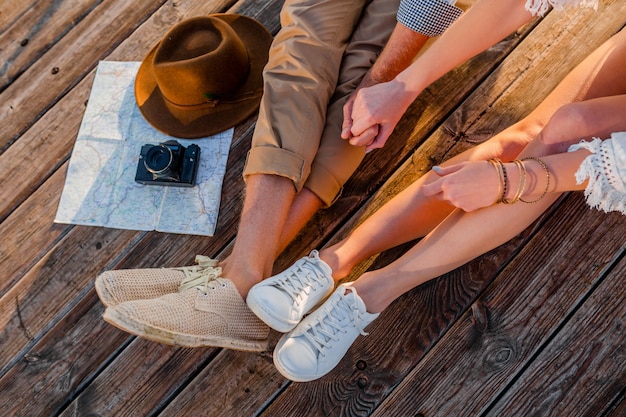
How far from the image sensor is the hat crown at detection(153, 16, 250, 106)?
1.18m

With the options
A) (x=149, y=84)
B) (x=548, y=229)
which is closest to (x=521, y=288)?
(x=548, y=229)

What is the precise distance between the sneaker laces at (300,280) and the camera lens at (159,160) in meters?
0.44

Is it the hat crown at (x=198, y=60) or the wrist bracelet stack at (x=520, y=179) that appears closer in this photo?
the wrist bracelet stack at (x=520, y=179)

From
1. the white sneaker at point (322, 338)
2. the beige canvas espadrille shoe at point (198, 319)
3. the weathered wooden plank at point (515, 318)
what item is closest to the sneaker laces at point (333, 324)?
the white sneaker at point (322, 338)

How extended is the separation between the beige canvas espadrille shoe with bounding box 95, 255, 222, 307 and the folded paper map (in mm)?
230

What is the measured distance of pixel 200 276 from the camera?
3.48 feet

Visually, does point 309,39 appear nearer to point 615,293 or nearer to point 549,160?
point 549,160

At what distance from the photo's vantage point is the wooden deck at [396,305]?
44.4 inches

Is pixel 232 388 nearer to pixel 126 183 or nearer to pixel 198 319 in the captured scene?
pixel 198 319

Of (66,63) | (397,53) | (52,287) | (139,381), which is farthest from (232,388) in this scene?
(66,63)

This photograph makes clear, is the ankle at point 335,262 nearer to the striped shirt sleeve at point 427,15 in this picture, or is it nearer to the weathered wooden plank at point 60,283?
the weathered wooden plank at point 60,283

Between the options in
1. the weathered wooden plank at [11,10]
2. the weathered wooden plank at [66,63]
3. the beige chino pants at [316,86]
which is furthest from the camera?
the weathered wooden plank at [11,10]

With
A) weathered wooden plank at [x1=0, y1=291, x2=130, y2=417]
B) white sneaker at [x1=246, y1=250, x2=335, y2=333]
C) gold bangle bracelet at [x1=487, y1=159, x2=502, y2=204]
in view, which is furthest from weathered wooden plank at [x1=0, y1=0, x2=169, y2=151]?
gold bangle bracelet at [x1=487, y1=159, x2=502, y2=204]

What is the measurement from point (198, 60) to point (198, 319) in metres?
0.62
